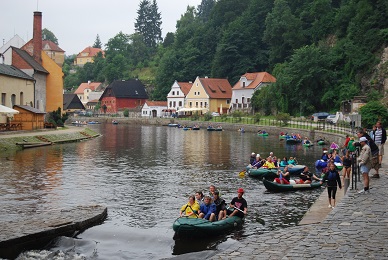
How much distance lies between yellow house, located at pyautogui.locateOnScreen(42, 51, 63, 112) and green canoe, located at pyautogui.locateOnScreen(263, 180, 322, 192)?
51.5 metres

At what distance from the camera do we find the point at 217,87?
120 m

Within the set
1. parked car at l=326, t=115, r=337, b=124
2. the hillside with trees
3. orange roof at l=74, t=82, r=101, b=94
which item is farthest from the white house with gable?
parked car at l=326, t=115, r=337, b=124

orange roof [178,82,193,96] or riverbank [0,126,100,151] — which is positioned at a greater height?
orange roof [178,82,193,96]

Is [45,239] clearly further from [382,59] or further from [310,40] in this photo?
[310,40]

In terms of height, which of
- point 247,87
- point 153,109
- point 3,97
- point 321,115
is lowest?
point 321,115

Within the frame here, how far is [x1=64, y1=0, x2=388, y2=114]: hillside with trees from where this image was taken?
252 ft

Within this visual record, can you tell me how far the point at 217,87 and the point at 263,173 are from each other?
290 ft

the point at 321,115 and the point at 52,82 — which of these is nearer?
the point at 52,82

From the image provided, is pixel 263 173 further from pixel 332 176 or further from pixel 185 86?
pixel 185 86

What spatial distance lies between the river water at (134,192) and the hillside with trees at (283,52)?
31379mm

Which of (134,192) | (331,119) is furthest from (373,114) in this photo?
(134,192)

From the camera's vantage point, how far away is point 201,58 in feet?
445

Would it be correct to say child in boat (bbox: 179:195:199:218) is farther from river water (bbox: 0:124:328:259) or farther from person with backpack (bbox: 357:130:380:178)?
person with backpack (bbox: 357:130:380:178)

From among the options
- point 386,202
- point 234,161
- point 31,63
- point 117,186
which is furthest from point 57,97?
point 386,202
